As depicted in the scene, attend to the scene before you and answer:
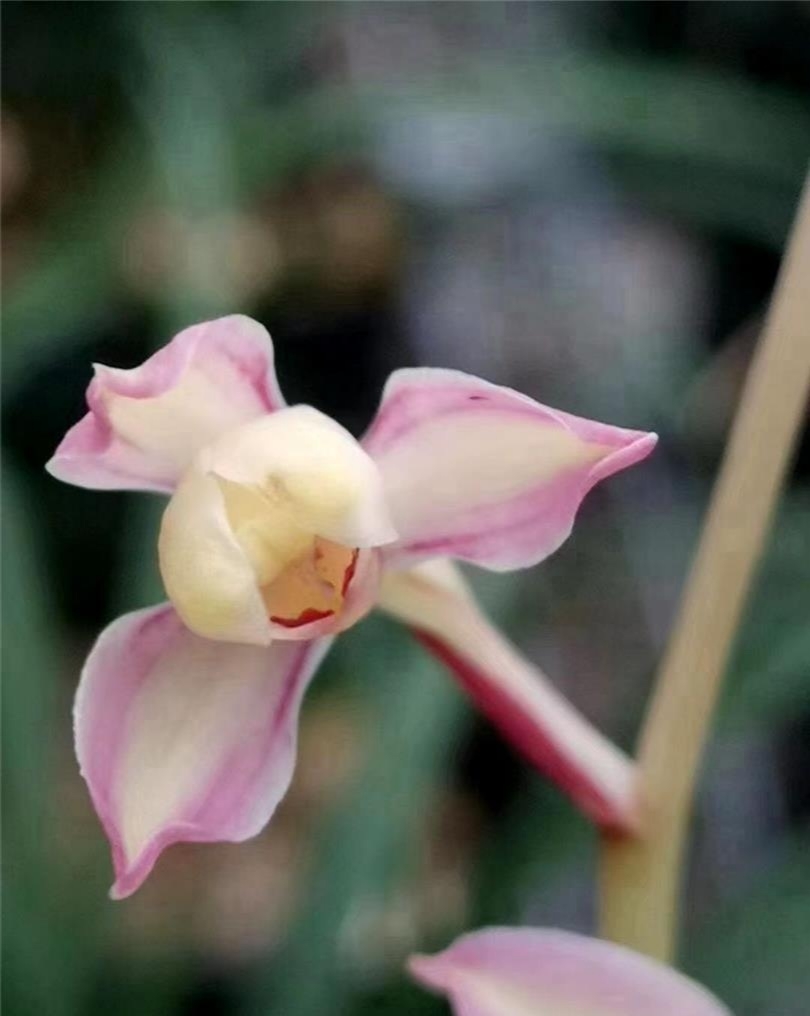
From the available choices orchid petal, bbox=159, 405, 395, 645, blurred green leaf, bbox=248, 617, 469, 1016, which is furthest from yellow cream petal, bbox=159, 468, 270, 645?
blurred green leaf, bbox=248, 617, 469, 1016

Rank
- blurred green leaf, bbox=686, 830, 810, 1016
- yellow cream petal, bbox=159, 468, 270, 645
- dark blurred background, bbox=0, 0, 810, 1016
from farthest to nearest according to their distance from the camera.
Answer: dark blurred background, bbox=0, 0, 810, 1016 < blurred green leaf, bbox=686, 830, 810, 1016 < yellow cream petal, bbox=159, 468, 270, 645

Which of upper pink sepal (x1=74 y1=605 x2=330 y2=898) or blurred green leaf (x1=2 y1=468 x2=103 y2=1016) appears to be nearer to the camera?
upper pink sepal (x1=74 y1=605 x2=330 y2=898)

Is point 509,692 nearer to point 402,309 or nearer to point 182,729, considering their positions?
point 182,729

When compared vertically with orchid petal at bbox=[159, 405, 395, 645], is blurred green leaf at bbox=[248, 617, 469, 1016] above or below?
below

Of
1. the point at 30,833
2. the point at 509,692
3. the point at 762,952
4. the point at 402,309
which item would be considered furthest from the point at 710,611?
the point at 402,309

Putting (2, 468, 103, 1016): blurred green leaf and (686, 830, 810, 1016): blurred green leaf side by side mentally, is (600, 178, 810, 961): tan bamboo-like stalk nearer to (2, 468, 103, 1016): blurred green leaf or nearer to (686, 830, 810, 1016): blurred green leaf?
(686, 830, 810, 1016): blurred green leaf

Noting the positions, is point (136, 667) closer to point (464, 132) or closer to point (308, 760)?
point (308, 760)

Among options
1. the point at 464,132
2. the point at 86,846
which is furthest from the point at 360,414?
the point at 86,846
